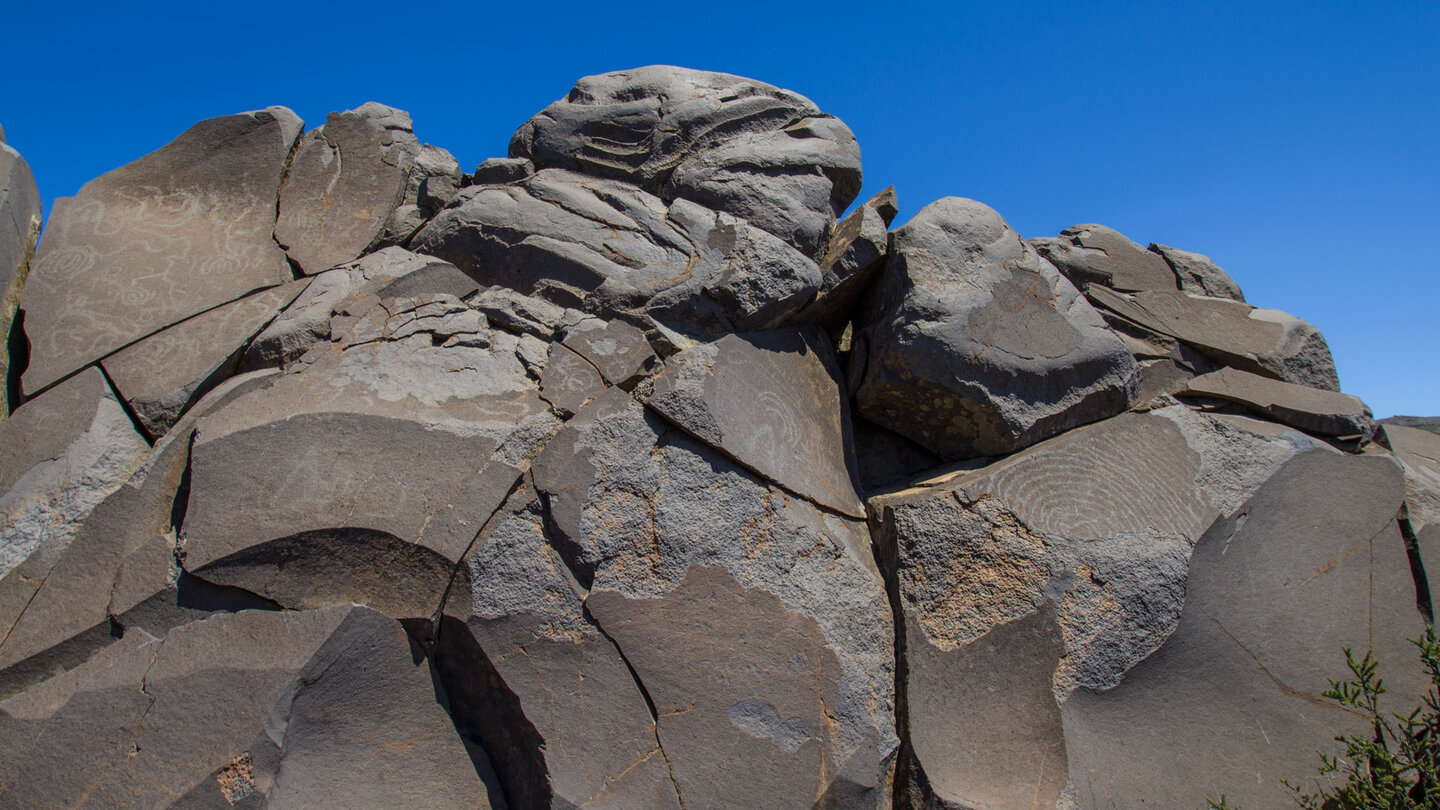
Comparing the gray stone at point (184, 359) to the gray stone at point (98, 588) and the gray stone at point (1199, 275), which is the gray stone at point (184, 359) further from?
the gray stone at point (1199, 275)

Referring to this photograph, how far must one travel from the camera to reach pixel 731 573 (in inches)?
93.0

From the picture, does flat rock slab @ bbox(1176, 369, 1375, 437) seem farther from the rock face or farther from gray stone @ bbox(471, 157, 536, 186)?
gray stone @ bbox(471, 157, 536, 186)

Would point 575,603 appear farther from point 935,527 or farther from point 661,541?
point 935,527

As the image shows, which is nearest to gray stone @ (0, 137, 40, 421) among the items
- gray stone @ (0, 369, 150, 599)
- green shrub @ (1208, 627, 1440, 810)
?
gray stone @ (0, 369, 150, 599)

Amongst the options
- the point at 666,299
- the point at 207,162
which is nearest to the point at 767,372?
the point at 666,299

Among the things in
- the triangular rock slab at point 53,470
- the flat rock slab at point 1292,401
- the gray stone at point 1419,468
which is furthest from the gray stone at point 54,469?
the gray stone at point 1419,468

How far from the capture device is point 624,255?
2.99 meters

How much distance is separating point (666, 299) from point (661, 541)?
0.88 m

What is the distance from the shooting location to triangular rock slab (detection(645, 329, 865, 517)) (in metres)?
2.54

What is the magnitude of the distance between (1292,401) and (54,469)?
411cm

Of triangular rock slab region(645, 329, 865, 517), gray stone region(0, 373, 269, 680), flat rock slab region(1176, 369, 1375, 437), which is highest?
flat rock slab region(1176, 369, 1375, 437)

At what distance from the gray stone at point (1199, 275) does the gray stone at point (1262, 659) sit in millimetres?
1266

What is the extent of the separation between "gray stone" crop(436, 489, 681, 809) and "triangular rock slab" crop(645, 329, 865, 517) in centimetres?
62

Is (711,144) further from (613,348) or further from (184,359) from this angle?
(184,359)
